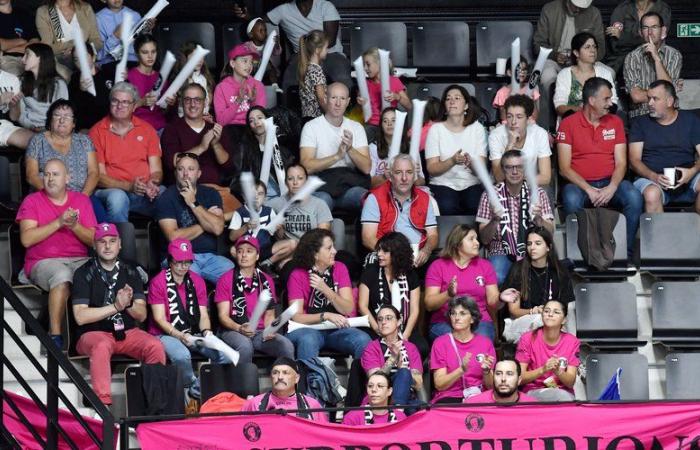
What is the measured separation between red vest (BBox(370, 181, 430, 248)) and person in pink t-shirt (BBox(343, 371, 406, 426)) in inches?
74.3

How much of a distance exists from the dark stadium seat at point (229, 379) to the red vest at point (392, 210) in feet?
5.84

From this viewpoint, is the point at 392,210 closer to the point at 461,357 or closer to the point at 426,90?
the point at 461,357

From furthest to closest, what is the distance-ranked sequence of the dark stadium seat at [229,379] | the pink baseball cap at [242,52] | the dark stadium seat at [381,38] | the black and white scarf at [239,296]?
the dark stadium seat at [381,38], the pink baseball cap at [242,52], the black and white scarf at [239,296], the dark stadium seat at [229,379]

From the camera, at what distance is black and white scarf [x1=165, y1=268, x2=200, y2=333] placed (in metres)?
10.6

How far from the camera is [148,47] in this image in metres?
12.6

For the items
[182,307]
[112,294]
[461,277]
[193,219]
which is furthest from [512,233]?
[112,294]

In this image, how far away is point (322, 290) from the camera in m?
10.9

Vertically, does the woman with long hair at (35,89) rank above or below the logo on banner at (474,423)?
above

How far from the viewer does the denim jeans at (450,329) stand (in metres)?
10.9

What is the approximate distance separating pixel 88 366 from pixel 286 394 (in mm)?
1505

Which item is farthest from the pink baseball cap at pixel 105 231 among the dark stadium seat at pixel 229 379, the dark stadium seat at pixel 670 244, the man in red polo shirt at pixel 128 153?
the dark stadium seat at pixel 670 244

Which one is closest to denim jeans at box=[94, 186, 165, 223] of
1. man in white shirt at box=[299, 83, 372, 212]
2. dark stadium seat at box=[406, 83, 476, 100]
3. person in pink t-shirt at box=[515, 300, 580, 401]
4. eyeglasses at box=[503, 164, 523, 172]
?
man in white shirt at box=[299, 83, 372, 212]

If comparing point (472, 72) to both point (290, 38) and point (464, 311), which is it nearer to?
point (290, 38)

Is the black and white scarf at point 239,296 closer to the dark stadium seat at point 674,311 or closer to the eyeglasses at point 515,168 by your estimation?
the eyeglasses at point 515,168
